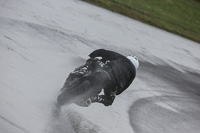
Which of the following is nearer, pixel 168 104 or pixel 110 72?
pixel 110 72

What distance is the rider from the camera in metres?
7.23

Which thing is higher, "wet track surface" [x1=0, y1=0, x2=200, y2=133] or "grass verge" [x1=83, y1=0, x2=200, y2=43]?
"wet track surface" [x1=0, y1=0, x2=200, y2=133]

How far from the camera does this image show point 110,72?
7230 millimetres

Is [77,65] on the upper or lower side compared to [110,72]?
lower

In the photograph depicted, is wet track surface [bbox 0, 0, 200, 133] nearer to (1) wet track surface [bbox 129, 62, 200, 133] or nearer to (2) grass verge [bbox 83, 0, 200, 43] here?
(1) wet track surface [bbox 129, 62, 200, 133]

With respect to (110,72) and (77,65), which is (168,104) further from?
(110,72)

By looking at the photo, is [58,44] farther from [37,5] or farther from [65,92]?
[65,92]

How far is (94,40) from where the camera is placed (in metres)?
13.1

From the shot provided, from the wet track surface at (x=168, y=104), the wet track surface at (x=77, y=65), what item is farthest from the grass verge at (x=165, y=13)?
the wet track surface at (x=168, y=104)

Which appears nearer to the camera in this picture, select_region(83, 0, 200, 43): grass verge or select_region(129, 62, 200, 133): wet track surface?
select_region(129, 62, 200, 133): wet track surface

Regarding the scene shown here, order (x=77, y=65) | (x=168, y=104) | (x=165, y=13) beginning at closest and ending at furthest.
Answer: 1. (x=77, y=65)
2. (x=168, y=104)
3. (x=165, y=13)

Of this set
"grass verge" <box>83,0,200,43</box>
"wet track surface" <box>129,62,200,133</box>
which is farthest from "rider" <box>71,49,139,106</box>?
"grass verge" <box>83,0,200,43</box>

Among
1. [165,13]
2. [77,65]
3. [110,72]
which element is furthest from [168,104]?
[165,13]

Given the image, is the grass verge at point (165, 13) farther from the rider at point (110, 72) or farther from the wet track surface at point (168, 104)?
the rider at point (110, 72)
